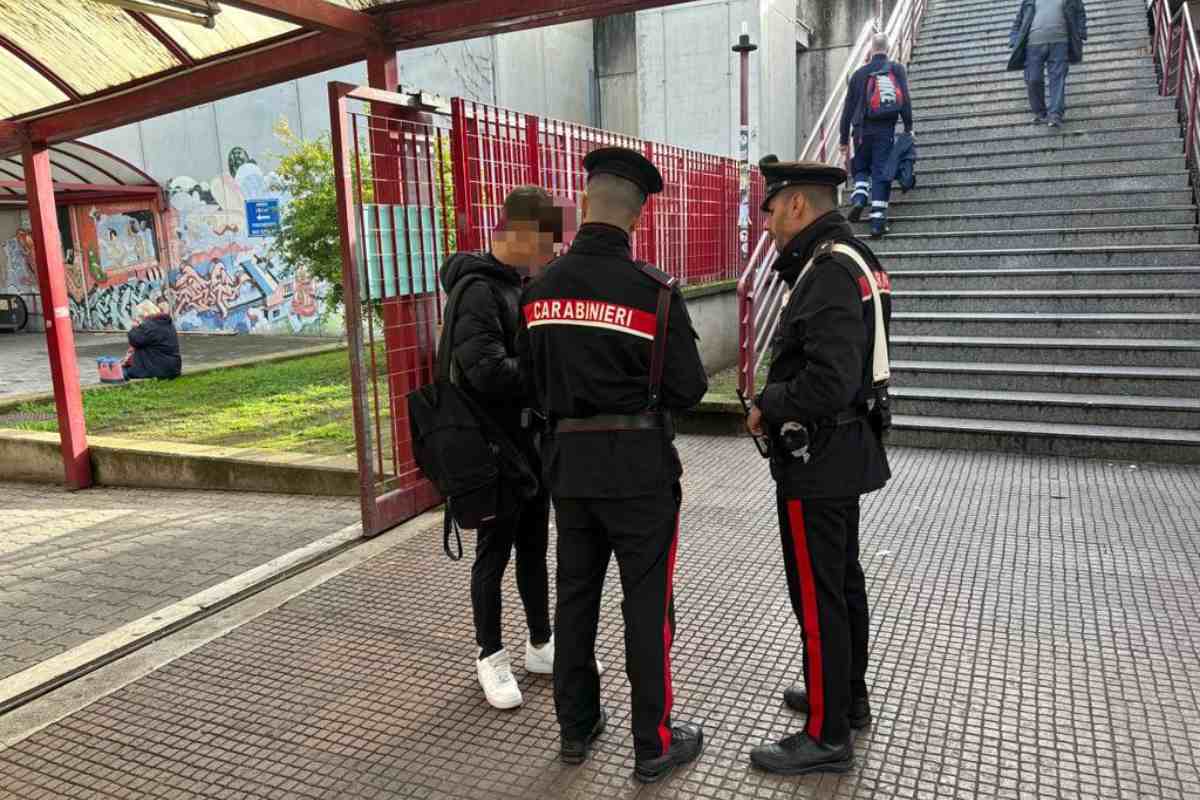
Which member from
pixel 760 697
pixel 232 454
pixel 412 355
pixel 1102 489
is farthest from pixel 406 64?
pixel 760 697

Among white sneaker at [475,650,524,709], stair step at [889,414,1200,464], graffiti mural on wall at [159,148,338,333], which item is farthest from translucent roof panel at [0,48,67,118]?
graffiti mural on wall at [159,148,338,333]

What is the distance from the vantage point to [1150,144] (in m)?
8.95

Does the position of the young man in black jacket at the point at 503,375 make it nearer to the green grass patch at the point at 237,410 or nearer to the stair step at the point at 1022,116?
the green grass patch at the point at 237,410

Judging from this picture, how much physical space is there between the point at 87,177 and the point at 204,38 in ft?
51.4

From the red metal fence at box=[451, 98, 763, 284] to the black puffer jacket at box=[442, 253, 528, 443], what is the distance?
2.06 ft

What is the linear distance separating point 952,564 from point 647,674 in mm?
2297

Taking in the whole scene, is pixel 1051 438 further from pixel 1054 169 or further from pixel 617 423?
pixel 617 423

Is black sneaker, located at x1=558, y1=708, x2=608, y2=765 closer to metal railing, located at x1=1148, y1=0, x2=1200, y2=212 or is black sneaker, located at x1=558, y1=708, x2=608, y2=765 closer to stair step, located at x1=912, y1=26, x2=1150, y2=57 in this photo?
metal railing, located at x1=1148, y1=0, x2=1200, y2=212

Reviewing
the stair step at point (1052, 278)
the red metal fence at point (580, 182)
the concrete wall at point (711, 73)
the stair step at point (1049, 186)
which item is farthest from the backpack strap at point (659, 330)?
the concrete wall at point (711, 73)

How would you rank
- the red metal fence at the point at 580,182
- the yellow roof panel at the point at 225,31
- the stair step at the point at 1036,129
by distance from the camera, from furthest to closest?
1. the stair step at the point at 1036,129
2. the red metal fence at the point at 580,182
3. the yellow roof panel at the point at 225,31

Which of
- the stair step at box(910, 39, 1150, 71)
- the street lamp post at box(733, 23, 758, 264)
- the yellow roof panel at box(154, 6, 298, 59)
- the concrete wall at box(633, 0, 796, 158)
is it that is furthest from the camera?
the concrete wall at box(633, 0, 796, 158)

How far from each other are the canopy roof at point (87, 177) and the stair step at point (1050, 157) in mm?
14900

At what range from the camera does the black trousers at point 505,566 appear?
3.22 meters

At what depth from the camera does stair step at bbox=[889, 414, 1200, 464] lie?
5.99m
